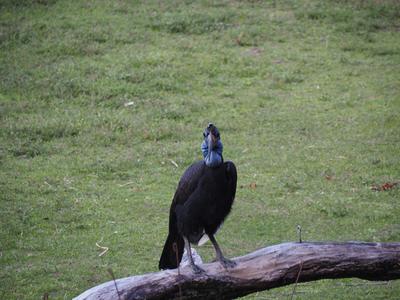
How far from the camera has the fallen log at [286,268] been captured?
6.11 meters

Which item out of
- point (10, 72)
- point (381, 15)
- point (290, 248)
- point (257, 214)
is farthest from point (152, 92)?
point (290, 248)

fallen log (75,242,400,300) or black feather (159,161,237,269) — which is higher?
black feather (159,161,237,269)

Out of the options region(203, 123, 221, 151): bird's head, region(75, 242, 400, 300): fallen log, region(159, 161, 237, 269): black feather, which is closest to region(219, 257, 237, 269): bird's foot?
region(75, 242, 400, 300): fallen log

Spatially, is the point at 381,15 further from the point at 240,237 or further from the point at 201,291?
the point at 201,291

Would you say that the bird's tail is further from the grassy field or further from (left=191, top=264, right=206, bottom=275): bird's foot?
the grassy field

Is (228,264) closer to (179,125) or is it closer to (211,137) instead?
(211,137)

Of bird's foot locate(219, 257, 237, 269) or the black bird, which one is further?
the black bird

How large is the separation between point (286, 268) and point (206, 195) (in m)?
0.91

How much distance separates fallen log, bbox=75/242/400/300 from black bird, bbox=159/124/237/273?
0.82ft

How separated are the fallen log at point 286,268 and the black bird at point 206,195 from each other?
25 cm

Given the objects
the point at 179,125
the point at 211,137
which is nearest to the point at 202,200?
the point at 211,137

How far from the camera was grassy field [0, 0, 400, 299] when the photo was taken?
9.10 m

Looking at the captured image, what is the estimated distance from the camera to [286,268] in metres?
6.11

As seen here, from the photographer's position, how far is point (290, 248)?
6.17 m
